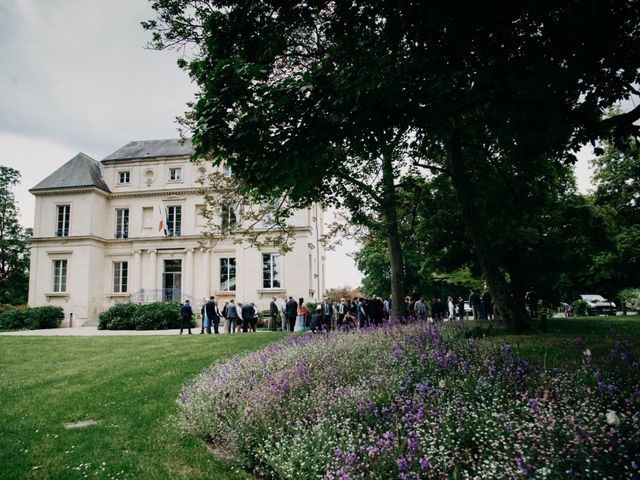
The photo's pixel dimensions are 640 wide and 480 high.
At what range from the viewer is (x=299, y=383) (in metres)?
5.69

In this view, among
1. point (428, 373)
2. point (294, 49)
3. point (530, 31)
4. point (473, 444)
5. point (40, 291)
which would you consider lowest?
point (473, 444)

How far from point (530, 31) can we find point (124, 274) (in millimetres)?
35109

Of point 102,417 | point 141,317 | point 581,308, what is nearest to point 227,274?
point 141,317

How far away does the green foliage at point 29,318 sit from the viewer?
30133 mm

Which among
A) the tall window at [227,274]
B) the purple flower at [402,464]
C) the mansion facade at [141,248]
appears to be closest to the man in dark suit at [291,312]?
the mansion facade at [141,248]

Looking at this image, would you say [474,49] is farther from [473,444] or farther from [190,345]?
[190,345]

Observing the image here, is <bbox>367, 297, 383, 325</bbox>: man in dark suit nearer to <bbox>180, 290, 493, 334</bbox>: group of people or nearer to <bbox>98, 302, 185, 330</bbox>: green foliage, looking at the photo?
<bbox>180, 290, 493, 334</bbox>: group of people

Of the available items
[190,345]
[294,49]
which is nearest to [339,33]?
[294,49]

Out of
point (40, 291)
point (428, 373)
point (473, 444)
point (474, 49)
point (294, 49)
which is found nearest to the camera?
point (473, 444)

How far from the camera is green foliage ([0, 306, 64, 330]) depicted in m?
30.1

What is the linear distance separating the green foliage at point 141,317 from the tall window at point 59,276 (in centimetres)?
913

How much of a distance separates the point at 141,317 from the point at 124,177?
50.1 feet

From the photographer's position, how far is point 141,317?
26.3 m

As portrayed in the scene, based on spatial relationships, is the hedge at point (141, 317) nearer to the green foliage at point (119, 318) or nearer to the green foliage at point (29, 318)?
the green foliage at point (119, 318)
